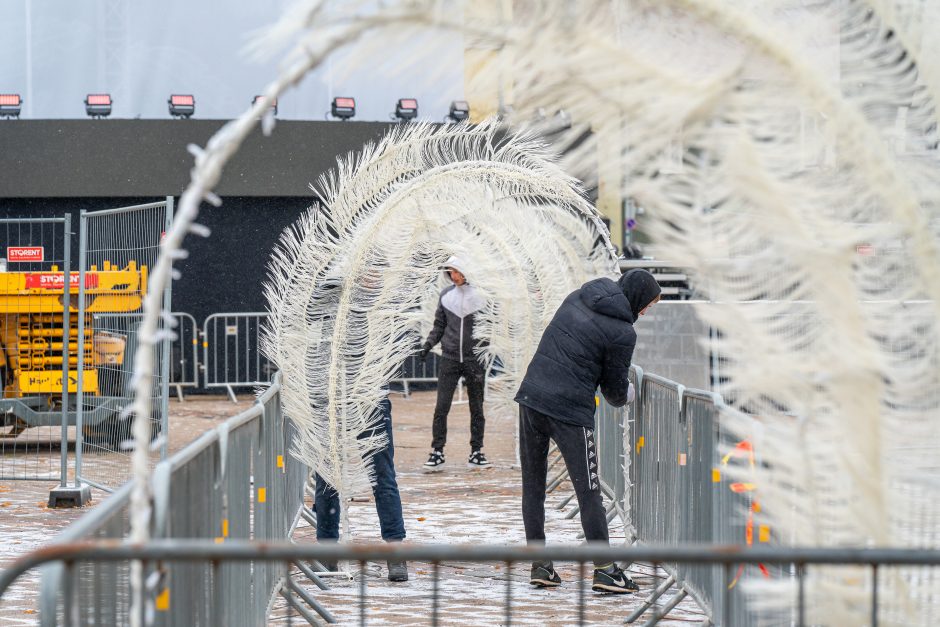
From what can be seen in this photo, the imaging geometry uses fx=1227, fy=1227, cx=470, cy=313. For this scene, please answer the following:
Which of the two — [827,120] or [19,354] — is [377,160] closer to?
[827,120]

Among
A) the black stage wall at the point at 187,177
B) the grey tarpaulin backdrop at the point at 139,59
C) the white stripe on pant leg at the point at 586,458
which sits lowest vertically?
the white stripe on pant leg at the point at 586,458

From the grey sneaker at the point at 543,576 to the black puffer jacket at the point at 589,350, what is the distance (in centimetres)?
99

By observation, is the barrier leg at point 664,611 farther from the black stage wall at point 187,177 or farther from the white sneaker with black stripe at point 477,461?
the black stage wall at point 187,177

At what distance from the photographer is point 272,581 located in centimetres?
618

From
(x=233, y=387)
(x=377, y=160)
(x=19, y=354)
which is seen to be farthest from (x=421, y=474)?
(x=233, y=387)

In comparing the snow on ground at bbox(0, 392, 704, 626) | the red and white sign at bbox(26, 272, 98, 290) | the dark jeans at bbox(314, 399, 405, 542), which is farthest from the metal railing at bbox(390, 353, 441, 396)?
the dark jeans at bbox(314, 399, 405, 542)

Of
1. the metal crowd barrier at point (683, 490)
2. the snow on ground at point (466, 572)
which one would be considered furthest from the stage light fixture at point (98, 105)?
the metal crowd barrier at point (683, 490)

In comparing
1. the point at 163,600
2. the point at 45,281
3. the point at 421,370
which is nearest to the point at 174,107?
the point at 421,370

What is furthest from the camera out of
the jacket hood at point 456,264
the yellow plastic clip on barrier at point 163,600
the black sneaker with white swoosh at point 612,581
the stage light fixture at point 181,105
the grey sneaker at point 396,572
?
the stage light fixture at point 181,105

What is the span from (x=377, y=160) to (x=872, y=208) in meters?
4.81

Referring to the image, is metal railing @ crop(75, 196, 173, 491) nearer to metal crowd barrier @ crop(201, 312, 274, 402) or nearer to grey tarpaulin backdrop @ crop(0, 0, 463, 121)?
metal crowd barrier @ crop(201, 312, 274, 402)

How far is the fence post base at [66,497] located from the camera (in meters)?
10.0

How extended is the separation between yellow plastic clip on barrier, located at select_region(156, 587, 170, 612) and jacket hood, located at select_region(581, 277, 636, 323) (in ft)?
12.3

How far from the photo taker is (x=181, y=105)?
19844 millimetres
